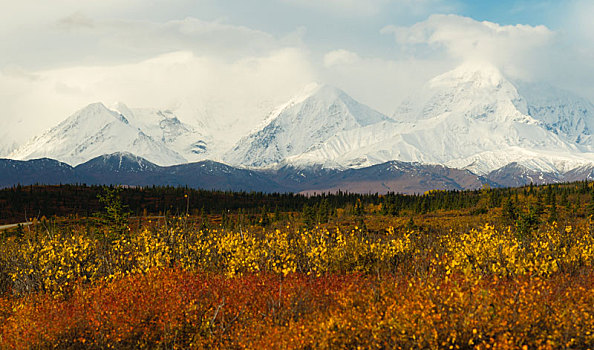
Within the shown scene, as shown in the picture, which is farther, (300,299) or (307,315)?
(300,299)

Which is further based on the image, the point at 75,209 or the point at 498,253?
→ the point at 75,209

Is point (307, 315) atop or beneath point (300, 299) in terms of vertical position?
beneath

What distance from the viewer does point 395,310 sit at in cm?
1725

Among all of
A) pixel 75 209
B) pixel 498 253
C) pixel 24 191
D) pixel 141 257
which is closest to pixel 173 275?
pixel 141 257

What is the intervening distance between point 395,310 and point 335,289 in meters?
4.99

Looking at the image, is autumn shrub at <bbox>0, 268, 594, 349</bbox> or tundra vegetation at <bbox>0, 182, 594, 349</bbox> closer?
autumn shrub at <bbox>0, 268, 594, 349</bbox>

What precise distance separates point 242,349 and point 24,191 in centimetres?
18187

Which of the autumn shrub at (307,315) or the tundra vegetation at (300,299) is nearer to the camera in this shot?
the autumn shrub at (307,315)

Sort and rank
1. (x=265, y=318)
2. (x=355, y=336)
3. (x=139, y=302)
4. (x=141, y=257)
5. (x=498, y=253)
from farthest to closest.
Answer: (x=141, y=257), (x=498, y=253), (x=139, y=302), (x=265, y=318), (x=355, y=336)

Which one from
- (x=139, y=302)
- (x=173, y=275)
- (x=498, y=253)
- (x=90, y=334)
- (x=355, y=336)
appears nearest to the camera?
(x=355, y=336)

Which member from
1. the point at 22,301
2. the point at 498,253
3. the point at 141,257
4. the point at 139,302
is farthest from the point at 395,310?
the point at 22,301

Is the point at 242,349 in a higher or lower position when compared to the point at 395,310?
lower

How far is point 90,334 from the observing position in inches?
796

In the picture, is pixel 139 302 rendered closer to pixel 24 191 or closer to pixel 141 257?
pixel 141 257
